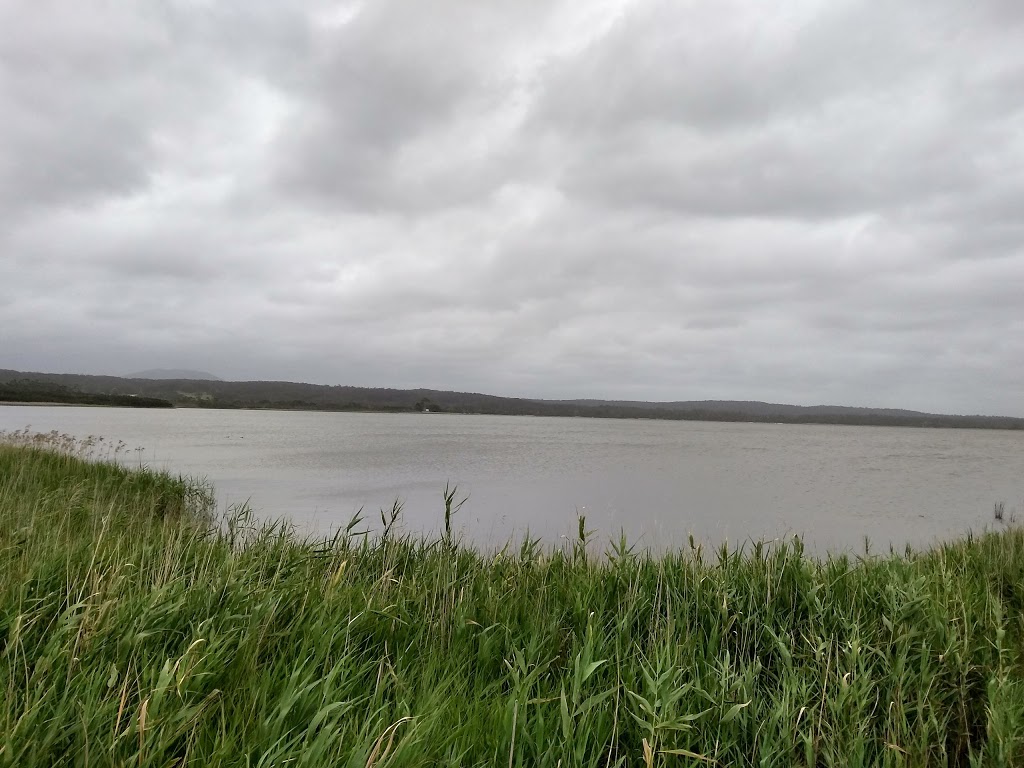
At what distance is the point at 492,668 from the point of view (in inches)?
136

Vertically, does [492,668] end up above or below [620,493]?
above

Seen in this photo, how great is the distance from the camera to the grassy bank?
2.18 metres

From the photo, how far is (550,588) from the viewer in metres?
4.70

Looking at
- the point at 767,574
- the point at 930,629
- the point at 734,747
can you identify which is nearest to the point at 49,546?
the point at 734,747

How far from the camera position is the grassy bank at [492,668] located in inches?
85.9

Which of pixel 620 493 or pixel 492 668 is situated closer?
pixel 492 668

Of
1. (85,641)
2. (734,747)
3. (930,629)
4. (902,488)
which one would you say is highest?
(85,641)

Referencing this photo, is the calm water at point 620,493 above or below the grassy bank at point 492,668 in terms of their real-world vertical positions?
below

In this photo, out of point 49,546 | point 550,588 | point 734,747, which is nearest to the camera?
point 734,747

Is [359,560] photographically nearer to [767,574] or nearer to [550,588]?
[550,588]

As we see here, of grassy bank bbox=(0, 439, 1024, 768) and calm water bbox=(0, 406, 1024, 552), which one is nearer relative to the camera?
grassy bank bbox=(0, 439, 1024, 768)

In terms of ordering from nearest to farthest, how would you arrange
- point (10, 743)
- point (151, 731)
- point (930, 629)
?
point (10, 743), point (151, 731), point (930, 629)

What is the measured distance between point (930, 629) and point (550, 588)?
2672mm

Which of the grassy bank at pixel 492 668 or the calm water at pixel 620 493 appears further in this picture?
the calm water at pixel 620 493
